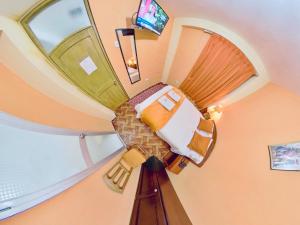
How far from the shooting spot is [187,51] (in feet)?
11.9

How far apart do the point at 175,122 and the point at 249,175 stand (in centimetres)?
131

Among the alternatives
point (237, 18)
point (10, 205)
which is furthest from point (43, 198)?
point (237, 18)

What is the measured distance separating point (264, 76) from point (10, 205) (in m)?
3.28

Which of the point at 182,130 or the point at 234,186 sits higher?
the point at 182,130

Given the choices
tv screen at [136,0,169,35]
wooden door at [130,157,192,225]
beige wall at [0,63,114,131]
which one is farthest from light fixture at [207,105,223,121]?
beige wall at [0,63,114,131]

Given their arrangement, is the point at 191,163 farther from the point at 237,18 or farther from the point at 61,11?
the point at 61,11

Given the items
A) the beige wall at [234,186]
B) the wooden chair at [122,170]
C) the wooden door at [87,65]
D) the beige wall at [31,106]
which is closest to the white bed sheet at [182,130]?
the beige wall at [234,186]

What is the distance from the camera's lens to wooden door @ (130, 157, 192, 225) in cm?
235

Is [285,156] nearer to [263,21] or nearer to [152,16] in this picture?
[263,21]

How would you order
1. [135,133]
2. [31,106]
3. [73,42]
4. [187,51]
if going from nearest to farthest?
[31,106], [73,42], [187,51], [135,133]

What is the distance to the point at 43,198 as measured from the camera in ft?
5.08

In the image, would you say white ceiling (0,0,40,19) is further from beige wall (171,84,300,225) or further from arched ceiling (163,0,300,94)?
beige wall (171,84,300,225)

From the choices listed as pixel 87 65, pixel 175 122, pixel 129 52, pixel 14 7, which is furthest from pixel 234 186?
pixel 14 7

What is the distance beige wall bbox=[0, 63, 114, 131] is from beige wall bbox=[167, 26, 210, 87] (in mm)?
2095
